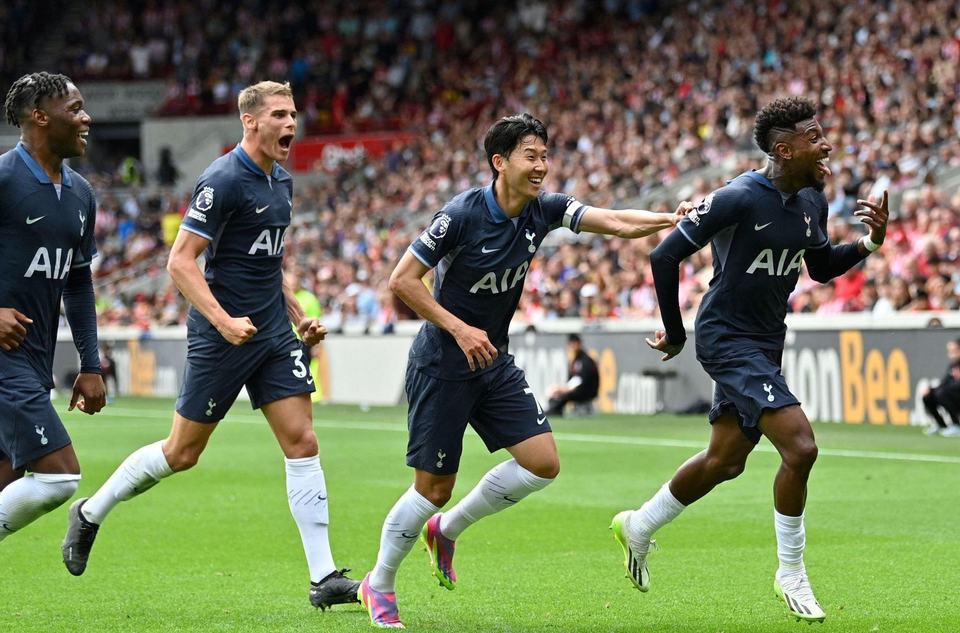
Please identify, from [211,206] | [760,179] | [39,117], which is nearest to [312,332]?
[211,206]

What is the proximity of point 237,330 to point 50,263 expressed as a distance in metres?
0.87

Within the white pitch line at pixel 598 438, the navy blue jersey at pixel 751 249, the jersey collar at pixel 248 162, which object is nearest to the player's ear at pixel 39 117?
the jersey collar at pixel 248 162

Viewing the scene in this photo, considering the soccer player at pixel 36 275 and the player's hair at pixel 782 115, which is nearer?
the soccer player at pixel 36 275

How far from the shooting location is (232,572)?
7891 mm

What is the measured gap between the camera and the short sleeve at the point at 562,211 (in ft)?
21.7

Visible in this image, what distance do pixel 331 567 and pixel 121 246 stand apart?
37.0 meters

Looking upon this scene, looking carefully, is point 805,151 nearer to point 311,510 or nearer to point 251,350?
point 251,350

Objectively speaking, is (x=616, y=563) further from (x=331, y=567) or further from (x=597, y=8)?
(x=597, y=8)

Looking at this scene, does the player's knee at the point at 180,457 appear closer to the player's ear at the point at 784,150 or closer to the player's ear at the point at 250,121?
the player's ear at the point at 250,121

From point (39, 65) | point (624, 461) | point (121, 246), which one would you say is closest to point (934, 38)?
point (624, 461)

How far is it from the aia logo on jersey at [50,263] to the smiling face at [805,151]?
3266 mm

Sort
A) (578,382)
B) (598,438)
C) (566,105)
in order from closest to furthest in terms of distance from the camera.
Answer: (598,438), (578,382), (566,105)

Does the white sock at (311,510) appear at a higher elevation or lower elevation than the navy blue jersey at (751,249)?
lower

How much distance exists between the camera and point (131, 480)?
22.7 feet
